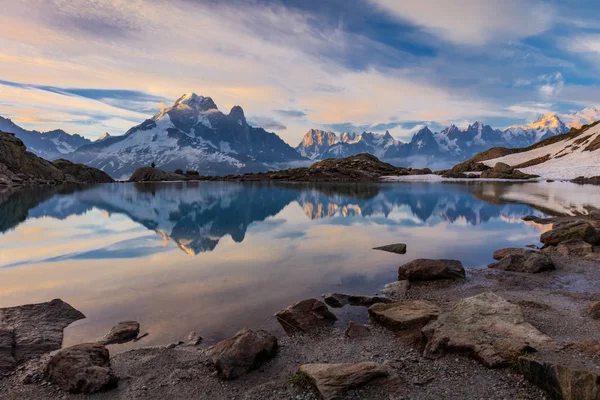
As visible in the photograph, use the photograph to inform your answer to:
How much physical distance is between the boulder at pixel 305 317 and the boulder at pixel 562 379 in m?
6.59

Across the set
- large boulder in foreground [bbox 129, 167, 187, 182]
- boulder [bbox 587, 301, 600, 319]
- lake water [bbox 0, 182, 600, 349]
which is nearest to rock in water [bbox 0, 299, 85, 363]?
lake water [bbox 0, 182, 600, 349]

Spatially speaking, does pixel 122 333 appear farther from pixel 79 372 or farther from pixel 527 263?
pixel 527 263

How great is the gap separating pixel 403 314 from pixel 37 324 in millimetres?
13250

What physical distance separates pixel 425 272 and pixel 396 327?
655cm

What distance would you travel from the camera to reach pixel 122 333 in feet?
40.4

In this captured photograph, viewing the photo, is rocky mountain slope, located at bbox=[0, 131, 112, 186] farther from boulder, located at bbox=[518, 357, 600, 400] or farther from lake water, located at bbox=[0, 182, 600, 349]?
boulder, located at bbox=[518, 357, 600, 400]

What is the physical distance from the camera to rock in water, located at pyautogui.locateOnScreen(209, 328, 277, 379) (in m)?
9.83

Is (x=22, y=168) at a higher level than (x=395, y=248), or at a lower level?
higher

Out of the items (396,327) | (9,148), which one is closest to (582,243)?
(396,327)

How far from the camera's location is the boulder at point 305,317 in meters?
12.9

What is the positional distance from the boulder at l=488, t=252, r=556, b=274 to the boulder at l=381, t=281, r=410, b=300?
22.6ft

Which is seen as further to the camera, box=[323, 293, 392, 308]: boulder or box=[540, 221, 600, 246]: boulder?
box=[540, 221, 600, 246]: boulder

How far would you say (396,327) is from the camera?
12.4 meters

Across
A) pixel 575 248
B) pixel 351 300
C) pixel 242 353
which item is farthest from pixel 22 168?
pixel 575 248
